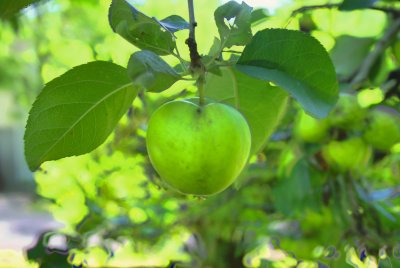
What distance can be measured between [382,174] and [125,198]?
947 millimetres

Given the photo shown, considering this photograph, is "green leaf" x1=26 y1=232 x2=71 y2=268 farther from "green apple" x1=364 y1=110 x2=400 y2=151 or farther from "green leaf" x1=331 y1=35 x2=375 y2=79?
"green leaf" x1=331 y1=35 x2=375 y2=79

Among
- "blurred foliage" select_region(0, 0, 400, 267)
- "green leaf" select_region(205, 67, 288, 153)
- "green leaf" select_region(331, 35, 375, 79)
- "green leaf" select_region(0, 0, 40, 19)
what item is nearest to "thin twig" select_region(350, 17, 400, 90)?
"blurred foliage" select_region(0, 0, 400, 267)

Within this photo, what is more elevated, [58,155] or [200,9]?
[58,155]

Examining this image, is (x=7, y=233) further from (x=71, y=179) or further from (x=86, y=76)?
(x=86, y=76)

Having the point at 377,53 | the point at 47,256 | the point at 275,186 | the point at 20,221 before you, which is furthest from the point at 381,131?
the point at 20,221

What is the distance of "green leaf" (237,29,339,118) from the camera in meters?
0.55

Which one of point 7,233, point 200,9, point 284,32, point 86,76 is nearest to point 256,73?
point 284,32

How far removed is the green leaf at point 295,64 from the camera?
0.55 meters

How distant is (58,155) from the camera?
60cm

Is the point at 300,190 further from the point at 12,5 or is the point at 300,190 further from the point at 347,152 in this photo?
the point at 12,5

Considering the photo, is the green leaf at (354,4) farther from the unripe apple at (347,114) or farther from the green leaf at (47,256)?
the green leaf at (47,256)

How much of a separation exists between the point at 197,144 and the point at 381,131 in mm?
690

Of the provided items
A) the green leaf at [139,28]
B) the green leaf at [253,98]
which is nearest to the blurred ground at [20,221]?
the green leaf at [253,98]

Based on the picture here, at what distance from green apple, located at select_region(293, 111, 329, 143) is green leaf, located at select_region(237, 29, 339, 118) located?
1.76 feet
